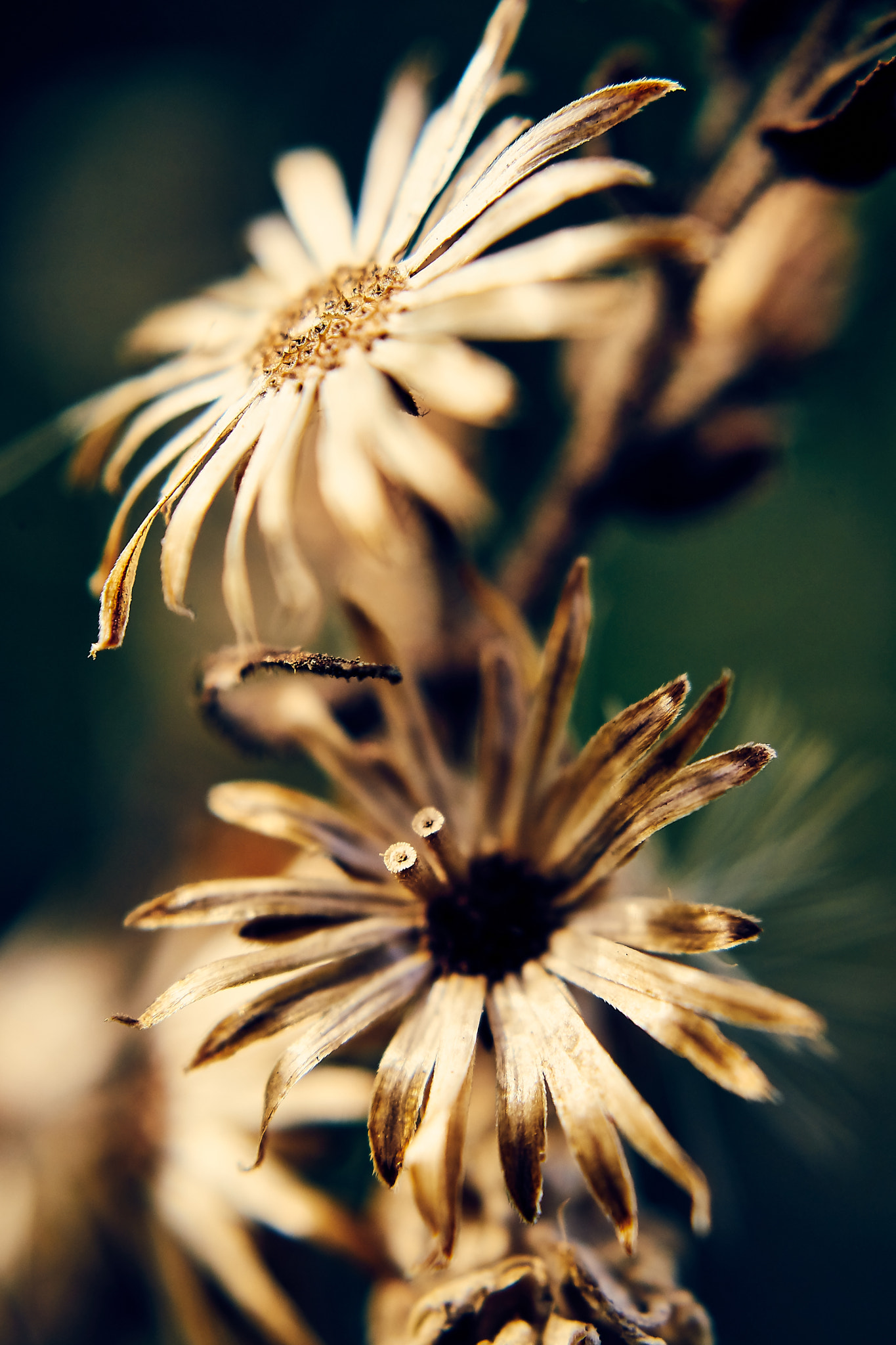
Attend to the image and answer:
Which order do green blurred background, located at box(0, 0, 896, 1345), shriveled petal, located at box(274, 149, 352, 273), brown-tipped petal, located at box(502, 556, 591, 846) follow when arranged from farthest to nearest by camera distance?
1. green blurred background, located at box(0, 0, 896, 1345)
2. shriveled petal, located at box(274, 149, 352, 273)
3. brown-tipped petal, located at box(502, 556, 591, 846)

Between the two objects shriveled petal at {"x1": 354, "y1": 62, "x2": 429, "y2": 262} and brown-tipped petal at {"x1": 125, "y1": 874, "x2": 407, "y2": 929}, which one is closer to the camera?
brown-tipped petal at {"x1": 125, "y1": 874, "x2": 407, "y2": 929}

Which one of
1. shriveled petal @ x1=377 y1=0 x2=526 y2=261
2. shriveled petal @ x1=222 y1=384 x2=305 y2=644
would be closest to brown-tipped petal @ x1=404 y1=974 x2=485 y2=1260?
shriveled petal @ x1=222 y1=384 x2=305 y2=644

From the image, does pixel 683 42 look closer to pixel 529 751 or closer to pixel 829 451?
pixel 829 451

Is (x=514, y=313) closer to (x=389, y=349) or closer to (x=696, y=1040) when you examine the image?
(x=389, y=349)

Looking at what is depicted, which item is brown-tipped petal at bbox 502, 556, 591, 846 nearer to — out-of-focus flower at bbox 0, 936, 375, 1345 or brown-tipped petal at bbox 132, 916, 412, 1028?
brown-tipped petal at bbox 132, 916, 412, 1028

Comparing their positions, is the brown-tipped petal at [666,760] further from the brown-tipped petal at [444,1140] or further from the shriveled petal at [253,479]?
the shriveled petal at [253,479]

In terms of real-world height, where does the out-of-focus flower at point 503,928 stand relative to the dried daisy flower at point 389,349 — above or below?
below

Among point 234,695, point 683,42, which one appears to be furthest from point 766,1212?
point 683,42

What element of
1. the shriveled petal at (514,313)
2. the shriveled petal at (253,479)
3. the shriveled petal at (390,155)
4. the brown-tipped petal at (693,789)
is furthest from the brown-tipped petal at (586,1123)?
the shriveled petal at (390,155)
